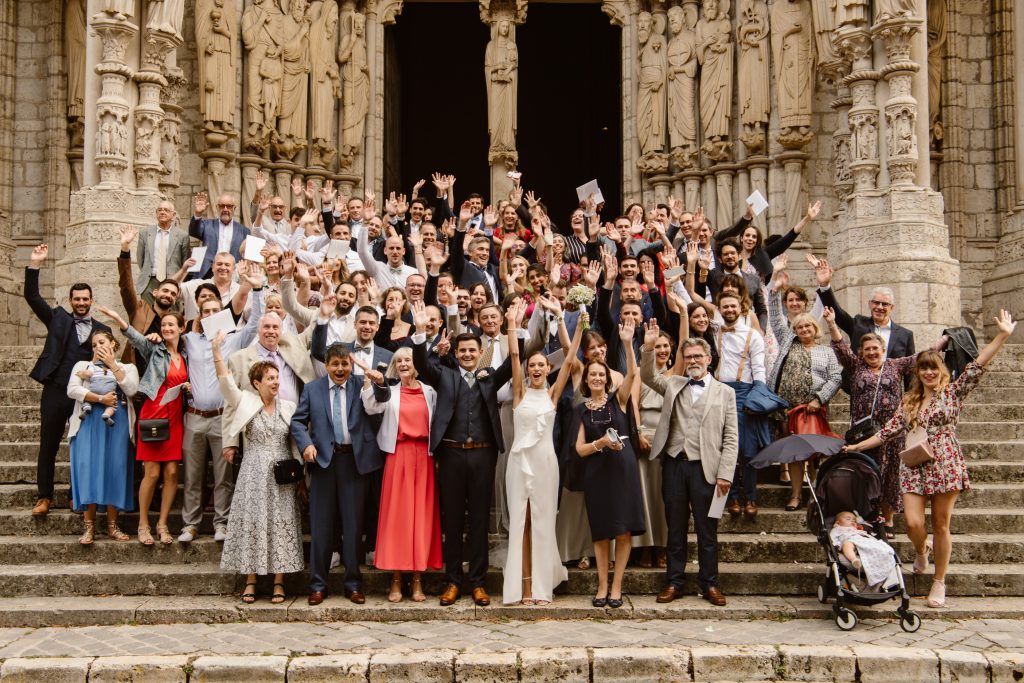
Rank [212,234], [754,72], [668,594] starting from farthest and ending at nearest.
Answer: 1. [754,72]
2. [212,234]
3. [668,594]

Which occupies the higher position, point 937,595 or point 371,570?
point 371,570

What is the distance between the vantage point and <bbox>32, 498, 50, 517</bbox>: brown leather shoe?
7586mm

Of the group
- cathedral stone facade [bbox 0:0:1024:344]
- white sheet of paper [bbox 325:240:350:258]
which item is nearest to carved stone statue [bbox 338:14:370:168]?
cathedral stone facade [bbox 0:0:1024:344]

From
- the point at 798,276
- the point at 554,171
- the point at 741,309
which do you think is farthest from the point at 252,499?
the point at 554,171

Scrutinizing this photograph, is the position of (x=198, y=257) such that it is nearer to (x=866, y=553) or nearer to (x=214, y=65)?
(x=214, y=65)

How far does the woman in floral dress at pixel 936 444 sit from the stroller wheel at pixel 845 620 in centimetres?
71

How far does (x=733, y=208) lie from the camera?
13438 mm

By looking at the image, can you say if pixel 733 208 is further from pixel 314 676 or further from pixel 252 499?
pixel 314 676

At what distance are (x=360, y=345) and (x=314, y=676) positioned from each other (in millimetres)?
2556

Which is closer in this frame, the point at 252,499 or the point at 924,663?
the point at 924,663

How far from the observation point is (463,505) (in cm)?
693

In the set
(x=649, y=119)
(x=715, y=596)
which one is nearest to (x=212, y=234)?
(x=715, y=596)

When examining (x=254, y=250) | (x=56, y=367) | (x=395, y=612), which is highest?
(x=254, y=250)

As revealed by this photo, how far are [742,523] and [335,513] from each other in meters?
3.13
